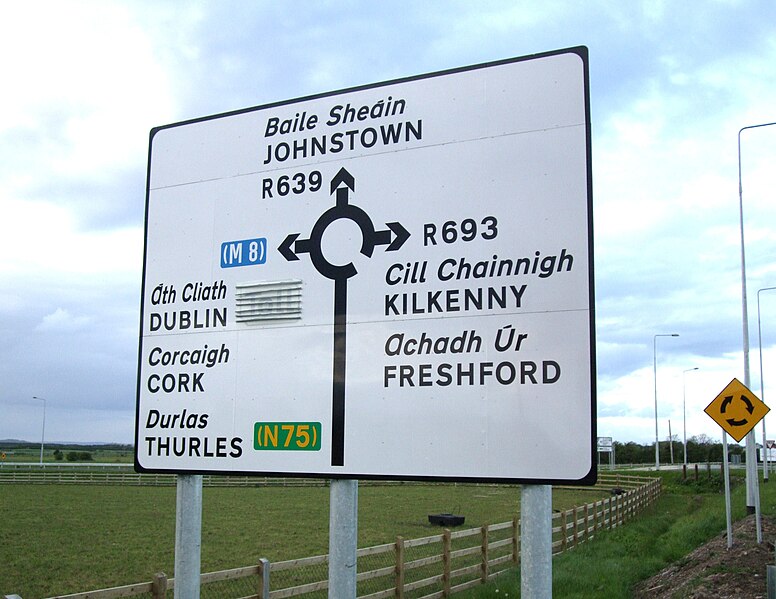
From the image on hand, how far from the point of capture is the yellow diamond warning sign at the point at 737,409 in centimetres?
1540

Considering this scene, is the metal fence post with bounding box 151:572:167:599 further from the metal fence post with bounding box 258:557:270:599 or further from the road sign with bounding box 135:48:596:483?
the road sign with bounding box 135:48:596:483

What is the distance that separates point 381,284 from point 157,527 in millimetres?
20413

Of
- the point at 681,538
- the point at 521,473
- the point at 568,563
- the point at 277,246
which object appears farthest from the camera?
the point at 681,538

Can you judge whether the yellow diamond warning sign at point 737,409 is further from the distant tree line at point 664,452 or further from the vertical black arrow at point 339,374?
the distant tree line at point 664,452

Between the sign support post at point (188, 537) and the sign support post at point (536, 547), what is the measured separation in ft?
6.00

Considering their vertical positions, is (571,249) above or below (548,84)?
below

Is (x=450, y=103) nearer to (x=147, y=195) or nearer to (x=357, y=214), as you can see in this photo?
(x=357, y=214)

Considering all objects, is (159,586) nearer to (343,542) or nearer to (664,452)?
(343,542)

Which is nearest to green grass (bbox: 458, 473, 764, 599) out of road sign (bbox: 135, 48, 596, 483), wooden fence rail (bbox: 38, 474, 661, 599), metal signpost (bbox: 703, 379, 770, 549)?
wooden fence rail (bbox: 38, 474, 661, 599)

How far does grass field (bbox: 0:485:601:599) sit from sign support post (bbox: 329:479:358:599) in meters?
10.2

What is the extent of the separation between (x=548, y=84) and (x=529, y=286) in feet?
2.94

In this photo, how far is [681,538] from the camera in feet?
59.6

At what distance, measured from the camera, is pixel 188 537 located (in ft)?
13.8

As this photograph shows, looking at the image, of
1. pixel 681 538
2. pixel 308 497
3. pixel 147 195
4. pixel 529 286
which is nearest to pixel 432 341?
pixel 529 286
